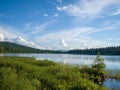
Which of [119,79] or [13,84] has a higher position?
[13,84]

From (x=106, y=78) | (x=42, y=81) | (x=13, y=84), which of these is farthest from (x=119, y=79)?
(x=13, y=84)

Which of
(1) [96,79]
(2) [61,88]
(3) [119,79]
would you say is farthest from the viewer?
(3) [119,79]

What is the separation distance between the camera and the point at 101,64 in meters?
32.2

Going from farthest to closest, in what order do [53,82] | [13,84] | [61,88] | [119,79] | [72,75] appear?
[119,79] → [72,75] → [53,82] → [61,88] → [13,84]

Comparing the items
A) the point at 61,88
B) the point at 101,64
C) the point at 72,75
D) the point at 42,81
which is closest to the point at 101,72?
the point at 101,64

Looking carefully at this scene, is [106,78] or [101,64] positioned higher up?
[101,64]

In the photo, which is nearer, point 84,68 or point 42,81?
point 42,81

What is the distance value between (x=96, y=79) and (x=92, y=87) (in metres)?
12.2

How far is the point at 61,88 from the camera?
1633 cm

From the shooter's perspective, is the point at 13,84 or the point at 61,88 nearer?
the point at 13,84

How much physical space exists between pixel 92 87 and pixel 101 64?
50.9 ft

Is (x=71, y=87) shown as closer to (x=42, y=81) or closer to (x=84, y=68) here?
(x=42, y=81)

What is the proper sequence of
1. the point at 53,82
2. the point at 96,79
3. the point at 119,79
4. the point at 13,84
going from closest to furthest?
the point at 13,84 < the point at 53,82 < the point at 96,79 < the point at 119,79

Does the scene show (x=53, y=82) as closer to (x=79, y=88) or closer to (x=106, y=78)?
(x=79, y=88)
